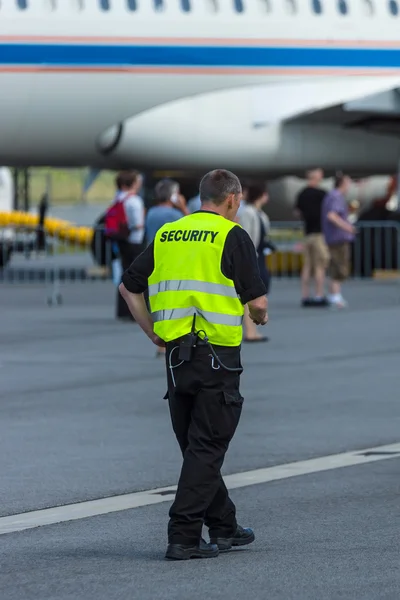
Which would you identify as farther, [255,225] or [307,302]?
[307,302]

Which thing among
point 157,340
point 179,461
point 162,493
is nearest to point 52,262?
point 179,461

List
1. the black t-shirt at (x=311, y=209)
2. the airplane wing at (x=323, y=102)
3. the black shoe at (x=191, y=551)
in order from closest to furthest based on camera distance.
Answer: the black shoe at (x=191, y=551) → the black t-shirt at (x=311, y=209) → the airplane wing at (x=323, y=102)

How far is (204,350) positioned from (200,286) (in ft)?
0.88

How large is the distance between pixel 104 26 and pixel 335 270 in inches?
199

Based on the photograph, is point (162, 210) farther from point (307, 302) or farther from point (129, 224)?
point (307, 302)

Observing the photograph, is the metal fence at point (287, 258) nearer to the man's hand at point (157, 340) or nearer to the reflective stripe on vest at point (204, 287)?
the man's hand at point (157, 340)

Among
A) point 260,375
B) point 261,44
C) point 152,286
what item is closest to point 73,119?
point 261,44

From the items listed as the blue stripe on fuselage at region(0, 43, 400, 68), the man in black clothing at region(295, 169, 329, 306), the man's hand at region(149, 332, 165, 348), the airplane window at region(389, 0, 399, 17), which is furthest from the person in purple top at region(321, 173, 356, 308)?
the man's hand at region(149, 332, 165, 348)

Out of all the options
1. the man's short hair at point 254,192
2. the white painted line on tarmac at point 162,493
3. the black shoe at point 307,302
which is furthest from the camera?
the black shoe at point 307,302

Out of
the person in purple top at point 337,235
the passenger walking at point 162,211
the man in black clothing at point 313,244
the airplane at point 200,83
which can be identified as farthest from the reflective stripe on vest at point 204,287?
the airplane at point 200,83

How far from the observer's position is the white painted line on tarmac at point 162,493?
7.31 meters

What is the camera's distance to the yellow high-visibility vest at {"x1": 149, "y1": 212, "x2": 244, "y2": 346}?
6469mm

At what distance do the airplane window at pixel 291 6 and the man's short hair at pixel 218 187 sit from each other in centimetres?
1626

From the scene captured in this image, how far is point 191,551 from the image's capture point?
6395mm
